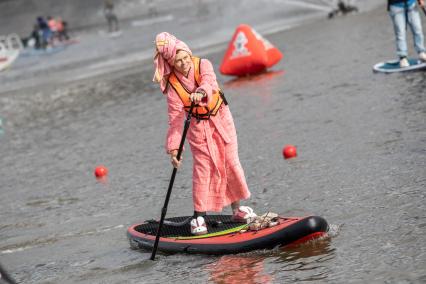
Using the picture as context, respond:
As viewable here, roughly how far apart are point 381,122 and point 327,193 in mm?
3013

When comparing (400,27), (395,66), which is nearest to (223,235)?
(400,27)

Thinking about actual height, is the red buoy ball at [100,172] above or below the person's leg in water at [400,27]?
below

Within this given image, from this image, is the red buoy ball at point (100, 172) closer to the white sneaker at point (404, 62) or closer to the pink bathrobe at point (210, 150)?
the pink bathrobe at point (210, 150)

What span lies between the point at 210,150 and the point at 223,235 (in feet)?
2.32

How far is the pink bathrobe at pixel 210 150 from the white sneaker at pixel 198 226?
8cm

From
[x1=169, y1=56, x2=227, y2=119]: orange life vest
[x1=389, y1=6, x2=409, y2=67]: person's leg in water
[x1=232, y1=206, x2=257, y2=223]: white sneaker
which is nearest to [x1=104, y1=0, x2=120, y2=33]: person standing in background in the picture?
[x1=389, y1=6, x2=409, y2=67]: person's leg in water

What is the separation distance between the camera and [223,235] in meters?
7.89

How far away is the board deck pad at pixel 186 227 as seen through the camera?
26.6ft

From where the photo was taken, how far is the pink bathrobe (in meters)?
8.07

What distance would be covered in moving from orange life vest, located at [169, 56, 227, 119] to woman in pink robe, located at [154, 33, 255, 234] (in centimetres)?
3

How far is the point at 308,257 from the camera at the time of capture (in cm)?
716

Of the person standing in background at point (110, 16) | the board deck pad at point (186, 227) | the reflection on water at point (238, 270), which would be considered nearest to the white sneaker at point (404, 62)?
the board deck pad at point (186, 227)

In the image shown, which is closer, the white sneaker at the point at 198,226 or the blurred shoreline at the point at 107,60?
the white sneaker at the point at 198,226

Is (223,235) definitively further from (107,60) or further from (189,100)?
(107,60)
